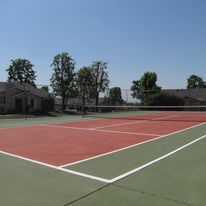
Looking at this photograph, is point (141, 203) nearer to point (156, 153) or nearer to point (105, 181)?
point (105, 181)

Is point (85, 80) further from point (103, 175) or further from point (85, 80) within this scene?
point (103, 175)

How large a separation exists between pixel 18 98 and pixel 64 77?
8.23 metres

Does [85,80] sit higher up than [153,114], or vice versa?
[85,80]

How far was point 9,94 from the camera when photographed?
39.0m

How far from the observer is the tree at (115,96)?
127ft

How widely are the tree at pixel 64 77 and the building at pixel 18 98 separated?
2.97m

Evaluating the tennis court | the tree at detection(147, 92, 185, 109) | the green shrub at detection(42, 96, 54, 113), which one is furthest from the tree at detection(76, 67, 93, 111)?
the tennis court

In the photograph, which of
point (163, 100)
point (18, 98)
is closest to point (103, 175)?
point (18, 98)

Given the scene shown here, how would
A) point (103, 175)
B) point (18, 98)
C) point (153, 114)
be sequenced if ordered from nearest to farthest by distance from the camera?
point (103, 175)
point (153, 114)
point (18, 98)

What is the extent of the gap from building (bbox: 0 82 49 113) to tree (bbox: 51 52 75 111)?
2.97 metres

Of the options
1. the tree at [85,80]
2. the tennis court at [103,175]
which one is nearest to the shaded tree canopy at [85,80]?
the tree at [85,80]

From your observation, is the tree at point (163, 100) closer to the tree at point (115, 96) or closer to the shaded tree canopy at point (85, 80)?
the tree at point (115, 96)

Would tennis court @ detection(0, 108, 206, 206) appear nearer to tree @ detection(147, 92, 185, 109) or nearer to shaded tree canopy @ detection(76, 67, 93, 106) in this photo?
tree @ detection(147, 92, 185, 109)

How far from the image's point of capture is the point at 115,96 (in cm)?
4028
